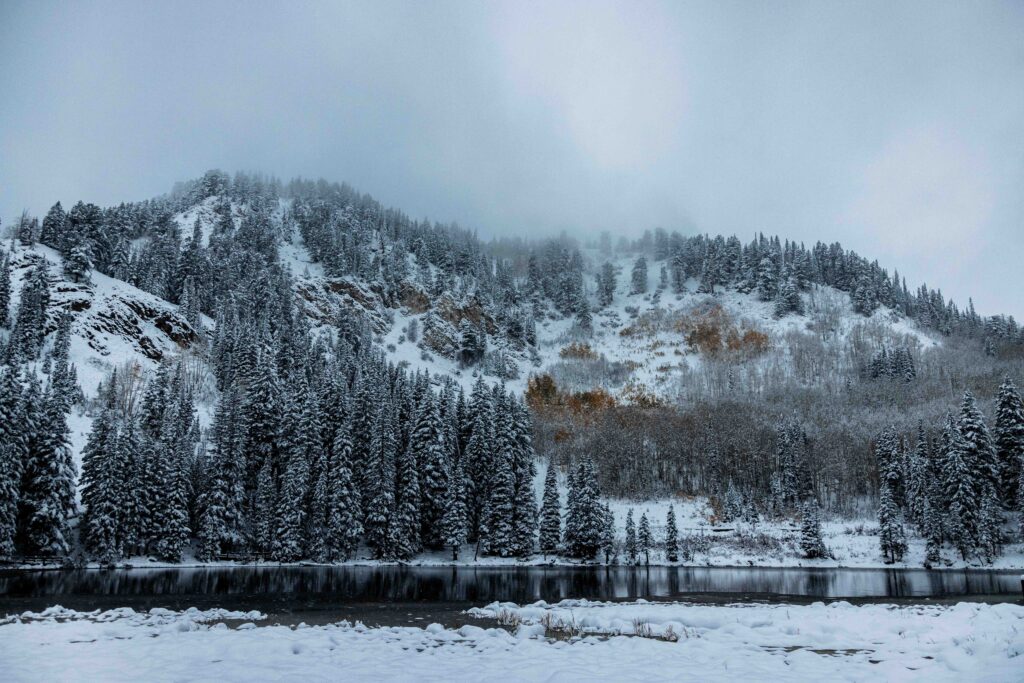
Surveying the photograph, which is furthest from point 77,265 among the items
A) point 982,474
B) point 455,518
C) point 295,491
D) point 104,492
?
point 982,474

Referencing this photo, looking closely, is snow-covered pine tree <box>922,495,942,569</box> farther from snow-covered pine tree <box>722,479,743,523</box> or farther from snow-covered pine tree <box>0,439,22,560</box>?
snow-covered pine tree <box>0,439,22,560</box>

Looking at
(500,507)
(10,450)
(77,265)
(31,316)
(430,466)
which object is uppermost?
(77,265)

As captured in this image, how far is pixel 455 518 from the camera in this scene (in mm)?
72938

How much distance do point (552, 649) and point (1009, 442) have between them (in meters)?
76.5

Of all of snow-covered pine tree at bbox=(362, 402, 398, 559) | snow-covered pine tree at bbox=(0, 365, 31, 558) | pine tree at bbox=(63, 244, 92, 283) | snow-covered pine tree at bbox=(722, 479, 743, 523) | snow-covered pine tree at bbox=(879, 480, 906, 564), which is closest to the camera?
snow-covered pine tree at bbox=(0, 365, 31, 558)

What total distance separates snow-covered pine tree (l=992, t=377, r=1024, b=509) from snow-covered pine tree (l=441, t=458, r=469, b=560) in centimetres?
6146

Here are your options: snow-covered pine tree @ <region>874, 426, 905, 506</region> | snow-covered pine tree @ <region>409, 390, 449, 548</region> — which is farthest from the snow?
snow-covered pine tree @ <region>409, 390, 449, 548</region>

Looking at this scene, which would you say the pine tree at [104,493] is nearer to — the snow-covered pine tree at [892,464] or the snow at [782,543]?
the snow at [782,543]

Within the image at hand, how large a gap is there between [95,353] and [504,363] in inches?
4040

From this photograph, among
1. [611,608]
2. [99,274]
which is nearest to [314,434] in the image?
[611,608]

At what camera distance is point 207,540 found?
65.1 metres

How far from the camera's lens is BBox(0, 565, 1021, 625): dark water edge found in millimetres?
29609

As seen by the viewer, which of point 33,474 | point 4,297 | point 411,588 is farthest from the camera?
point 4,297

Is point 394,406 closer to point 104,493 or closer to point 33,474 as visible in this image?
point 104,493
